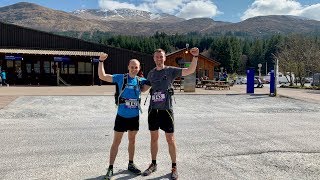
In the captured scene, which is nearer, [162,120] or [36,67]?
[162,120]

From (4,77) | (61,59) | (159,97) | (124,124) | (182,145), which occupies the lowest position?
(182,145)

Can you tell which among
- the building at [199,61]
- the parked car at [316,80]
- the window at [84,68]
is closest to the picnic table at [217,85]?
the window at [84,68]

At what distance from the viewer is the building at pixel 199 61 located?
41.9 m

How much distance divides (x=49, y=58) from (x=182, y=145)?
27908mm

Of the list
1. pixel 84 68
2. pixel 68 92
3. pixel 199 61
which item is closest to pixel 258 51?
pixel 199 61

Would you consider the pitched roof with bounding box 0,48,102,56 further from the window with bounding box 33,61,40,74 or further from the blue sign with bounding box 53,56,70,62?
the window with bounding box 33,61,40,74

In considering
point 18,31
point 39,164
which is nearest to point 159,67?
point 39,164

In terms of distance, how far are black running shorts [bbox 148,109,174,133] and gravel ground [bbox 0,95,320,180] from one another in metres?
0.72

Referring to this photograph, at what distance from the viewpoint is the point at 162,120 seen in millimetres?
5449

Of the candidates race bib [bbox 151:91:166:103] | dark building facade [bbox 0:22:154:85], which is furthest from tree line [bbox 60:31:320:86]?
race bib [bbox 151:91:166:103]

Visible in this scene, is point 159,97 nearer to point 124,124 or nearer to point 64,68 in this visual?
point 124,124

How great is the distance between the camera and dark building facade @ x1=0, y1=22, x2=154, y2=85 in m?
32.3

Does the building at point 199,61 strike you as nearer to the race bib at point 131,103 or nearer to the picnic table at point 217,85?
the picnic table at point 217,85

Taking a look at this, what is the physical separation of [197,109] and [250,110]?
2.19m
